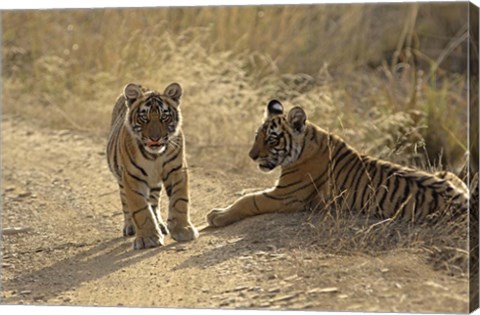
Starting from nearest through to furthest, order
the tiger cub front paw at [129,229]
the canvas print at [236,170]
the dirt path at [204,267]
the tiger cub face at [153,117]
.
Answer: the dirt path at [204,267] < the canvas print at [236,170] < the tiger cub face at [153,117] < the tiger cub front paw at [129,229]

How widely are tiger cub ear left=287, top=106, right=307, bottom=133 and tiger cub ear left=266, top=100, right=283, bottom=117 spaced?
7 cm

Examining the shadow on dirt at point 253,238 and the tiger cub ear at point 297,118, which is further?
the tiger cub ear at point 297,118

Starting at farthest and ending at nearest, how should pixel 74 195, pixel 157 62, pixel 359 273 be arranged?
pixel 157 62, pixel 74 195, pixel 359 273

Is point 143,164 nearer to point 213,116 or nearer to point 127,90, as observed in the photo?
point 127,90

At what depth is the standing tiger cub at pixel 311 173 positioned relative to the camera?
6.22 meters

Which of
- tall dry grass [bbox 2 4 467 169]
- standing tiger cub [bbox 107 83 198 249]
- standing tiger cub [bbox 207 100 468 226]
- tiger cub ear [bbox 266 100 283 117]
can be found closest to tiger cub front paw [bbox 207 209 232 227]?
standing tiger cub [bbox 207 100 468 226]

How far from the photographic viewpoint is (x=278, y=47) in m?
10.9

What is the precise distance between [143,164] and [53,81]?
486cm

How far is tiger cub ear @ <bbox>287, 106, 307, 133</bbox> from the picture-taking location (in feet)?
20.9

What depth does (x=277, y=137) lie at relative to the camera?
6.43 meters

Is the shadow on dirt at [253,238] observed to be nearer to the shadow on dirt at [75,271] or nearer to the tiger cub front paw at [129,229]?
the shadow on dirt at [75,271]

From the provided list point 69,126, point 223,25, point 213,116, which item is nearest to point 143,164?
point 213,116

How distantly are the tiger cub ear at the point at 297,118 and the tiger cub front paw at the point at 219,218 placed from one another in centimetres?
62

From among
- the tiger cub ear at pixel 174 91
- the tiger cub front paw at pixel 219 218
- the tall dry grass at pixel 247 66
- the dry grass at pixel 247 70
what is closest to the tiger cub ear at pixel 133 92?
the tiger cub ear at pixel 174 91
